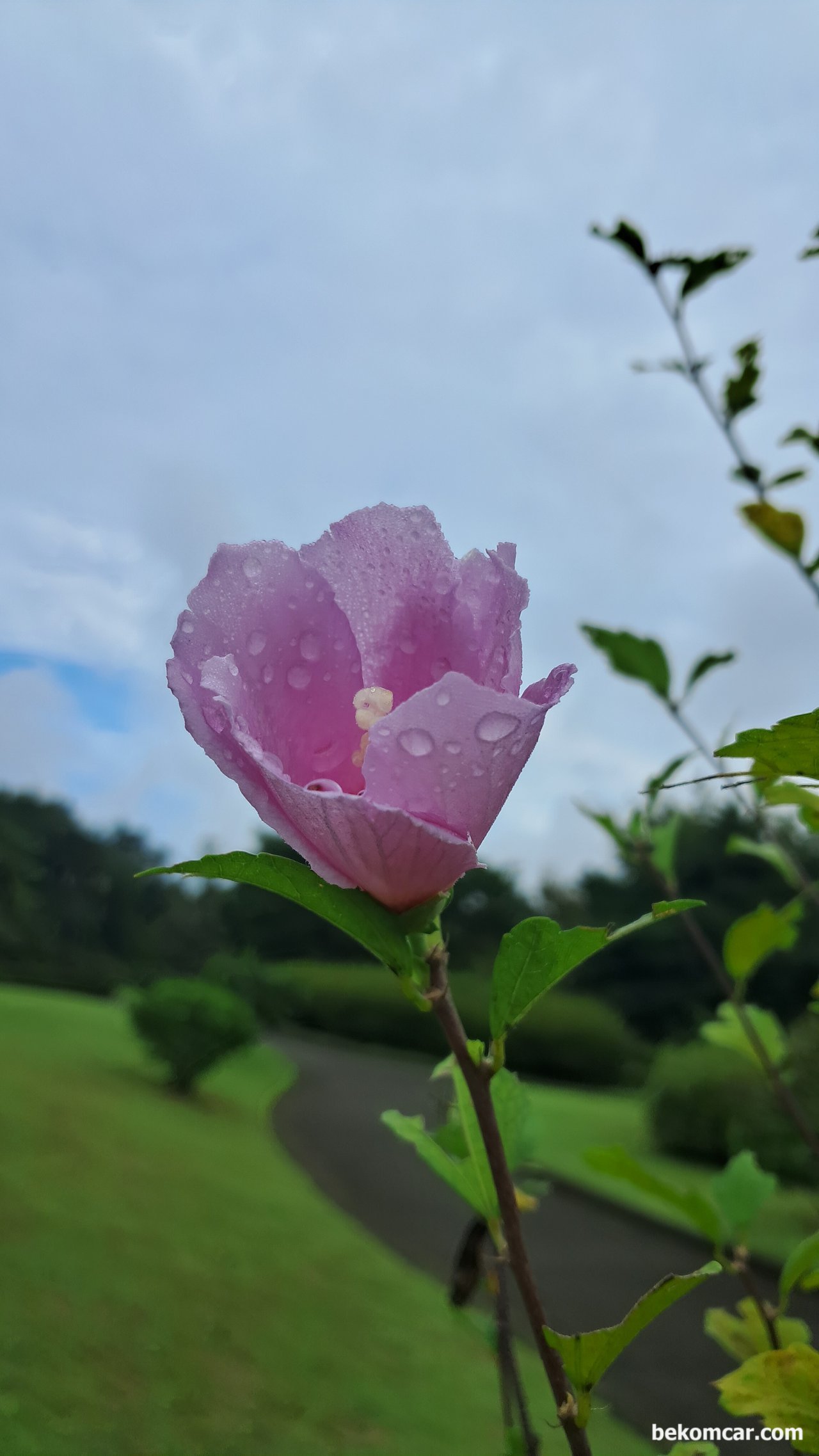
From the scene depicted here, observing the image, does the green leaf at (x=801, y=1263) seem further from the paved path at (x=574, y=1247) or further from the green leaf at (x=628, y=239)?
the paved path at (x=574, y=1247)

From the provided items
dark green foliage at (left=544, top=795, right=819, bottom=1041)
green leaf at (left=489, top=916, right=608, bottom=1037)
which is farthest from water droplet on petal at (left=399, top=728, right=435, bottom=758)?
dark green foliage at (left=544, top=795, right=819, bottom=1041)

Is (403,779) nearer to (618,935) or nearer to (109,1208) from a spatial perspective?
(618,935)

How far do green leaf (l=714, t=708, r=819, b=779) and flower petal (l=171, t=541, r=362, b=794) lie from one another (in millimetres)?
196

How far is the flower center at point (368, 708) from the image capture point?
471mm

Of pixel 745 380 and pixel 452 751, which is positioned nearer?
pixel 452 751

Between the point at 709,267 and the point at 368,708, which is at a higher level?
the point at 709,267

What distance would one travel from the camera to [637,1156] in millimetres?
7062

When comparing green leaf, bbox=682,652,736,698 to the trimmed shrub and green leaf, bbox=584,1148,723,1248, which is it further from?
the trimmed shrub

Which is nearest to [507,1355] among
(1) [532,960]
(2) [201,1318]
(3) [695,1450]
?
(3) [695,1450]

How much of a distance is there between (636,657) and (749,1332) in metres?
0.79

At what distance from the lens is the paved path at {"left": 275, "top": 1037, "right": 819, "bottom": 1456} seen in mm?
3271

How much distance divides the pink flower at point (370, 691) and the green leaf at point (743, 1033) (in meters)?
1.00

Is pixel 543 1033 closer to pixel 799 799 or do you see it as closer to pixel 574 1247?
pixel 574 1247

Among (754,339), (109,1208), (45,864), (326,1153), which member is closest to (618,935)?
(754,339)
